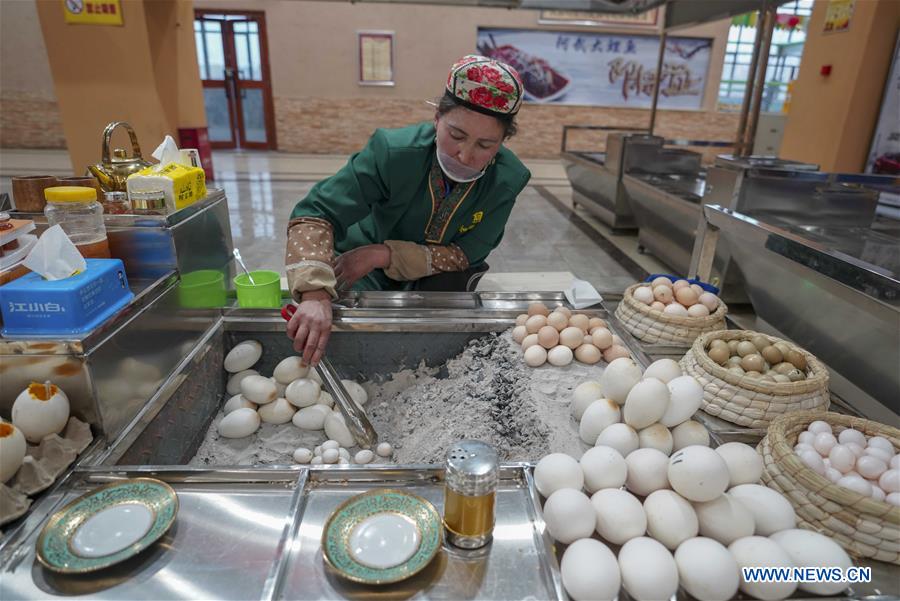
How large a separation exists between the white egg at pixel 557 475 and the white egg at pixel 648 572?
0.47 ft

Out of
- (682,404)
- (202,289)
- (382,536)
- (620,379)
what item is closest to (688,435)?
(682,404)

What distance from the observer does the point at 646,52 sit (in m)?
10.1

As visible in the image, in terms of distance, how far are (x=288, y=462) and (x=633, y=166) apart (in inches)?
189

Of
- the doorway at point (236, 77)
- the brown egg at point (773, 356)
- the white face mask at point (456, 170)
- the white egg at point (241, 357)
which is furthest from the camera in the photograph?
the doorway at point (236, 77)

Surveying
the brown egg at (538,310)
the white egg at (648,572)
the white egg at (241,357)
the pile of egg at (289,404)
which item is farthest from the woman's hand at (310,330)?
the white egg at (648,572)

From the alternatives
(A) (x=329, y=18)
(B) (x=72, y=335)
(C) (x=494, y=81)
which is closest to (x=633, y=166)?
(C) (x=494, y=81)

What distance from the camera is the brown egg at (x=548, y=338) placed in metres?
1.52

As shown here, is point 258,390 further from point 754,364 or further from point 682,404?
point 754,364

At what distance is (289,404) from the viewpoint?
1.57m

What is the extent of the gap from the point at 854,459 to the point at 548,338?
0.74 metres

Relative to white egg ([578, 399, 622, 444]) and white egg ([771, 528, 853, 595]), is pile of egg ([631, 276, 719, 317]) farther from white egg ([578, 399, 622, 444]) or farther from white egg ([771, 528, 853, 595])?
white egg ([771, 528, 853, 595])

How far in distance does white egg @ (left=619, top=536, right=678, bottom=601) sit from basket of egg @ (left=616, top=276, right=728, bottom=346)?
33.0 inches

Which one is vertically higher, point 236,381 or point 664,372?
point 664,372

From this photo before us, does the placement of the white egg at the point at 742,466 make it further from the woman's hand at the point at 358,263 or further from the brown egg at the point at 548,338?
the woman's hand at the point at 358,263
